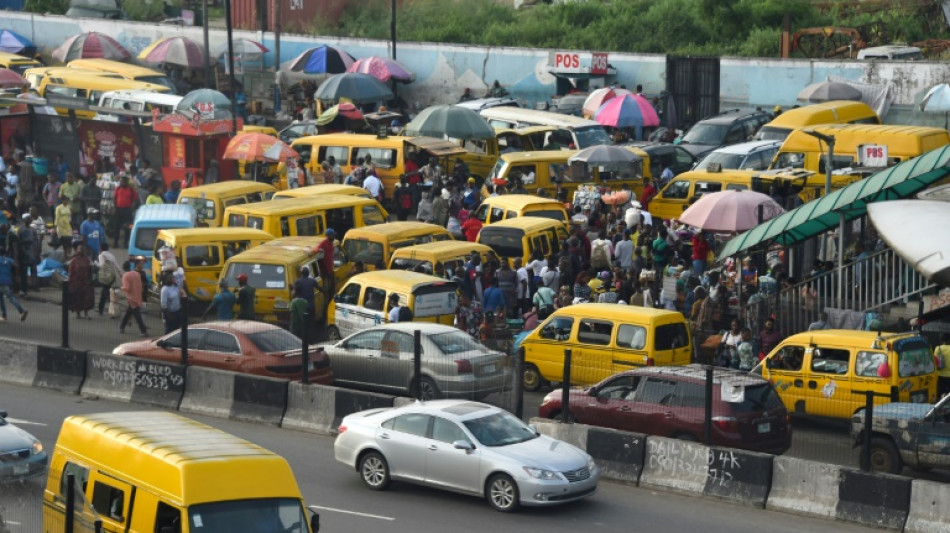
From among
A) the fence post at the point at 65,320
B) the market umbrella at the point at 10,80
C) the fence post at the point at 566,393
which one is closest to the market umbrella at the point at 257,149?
the market umbrella at the point at 10,80

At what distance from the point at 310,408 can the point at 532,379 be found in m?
3.91

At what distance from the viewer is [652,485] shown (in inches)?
740

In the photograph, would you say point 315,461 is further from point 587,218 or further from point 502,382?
point 587,218

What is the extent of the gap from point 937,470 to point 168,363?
36.3 feet

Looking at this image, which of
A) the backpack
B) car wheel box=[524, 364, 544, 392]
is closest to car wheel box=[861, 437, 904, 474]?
car wheel box=[524, 364, 544, 392]

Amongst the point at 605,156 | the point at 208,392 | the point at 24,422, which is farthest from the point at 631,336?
the point at 605,156

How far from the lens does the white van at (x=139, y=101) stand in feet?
138

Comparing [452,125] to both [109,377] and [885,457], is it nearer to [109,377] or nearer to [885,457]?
[109,377]

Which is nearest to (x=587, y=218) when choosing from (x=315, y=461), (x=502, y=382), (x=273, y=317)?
(x=273, y=317)

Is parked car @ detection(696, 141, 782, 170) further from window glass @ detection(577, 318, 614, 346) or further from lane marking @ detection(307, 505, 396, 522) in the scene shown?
lane marking @ detection(307, 505, 396, 522)

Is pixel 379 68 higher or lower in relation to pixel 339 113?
higher

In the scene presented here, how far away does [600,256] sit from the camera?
27797 mm

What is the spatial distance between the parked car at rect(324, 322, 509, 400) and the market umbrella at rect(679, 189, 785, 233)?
6416 mm

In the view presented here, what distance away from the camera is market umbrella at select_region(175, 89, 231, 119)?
3678 centimetres
